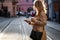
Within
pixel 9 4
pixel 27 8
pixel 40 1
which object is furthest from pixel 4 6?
pixel 40 1

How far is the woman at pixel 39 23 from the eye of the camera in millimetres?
4071

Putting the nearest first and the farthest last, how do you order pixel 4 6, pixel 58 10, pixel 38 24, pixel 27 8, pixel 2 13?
pixel 38 24, pixel 58 10, pixel 2 13, pixel 4 6, pixel 27 8

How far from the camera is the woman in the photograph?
13.4ft

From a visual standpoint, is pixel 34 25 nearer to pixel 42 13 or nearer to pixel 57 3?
pixel 42 13

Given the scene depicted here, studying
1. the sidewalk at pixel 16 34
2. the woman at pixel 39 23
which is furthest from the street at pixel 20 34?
the woman at pixel 39 23

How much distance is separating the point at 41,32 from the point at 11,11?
7844 centimetres

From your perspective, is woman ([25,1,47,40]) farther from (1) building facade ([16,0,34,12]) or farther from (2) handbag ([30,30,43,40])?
(1) building facade ([16,0,34,12])

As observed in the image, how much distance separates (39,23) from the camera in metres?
4.07

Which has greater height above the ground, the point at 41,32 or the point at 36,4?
the point at 36,4

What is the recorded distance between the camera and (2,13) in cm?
7481

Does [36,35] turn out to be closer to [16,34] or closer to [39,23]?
[39,23]

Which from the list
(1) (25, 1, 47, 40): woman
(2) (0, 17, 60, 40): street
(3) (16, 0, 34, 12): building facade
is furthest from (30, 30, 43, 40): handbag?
(3) (16, 0, 34, 12): building facade

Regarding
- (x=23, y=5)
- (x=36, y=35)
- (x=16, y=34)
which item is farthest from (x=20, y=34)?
(x=23, y=5)

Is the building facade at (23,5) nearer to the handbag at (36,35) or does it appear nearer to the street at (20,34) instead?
the street at (20,34)
